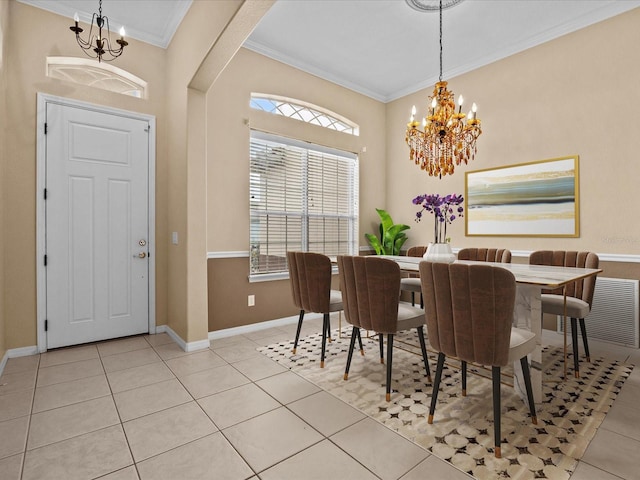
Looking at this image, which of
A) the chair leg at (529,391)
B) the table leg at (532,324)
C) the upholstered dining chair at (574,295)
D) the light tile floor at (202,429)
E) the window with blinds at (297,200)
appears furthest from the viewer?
the window with blinds at (297,200)

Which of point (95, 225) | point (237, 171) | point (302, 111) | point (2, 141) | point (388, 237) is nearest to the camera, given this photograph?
point (2, 141)

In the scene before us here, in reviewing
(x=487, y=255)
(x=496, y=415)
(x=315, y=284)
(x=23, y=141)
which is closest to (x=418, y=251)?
(x=487, y=255)

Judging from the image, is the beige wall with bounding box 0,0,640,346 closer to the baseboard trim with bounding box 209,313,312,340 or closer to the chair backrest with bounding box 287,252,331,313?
the baseboard trim with bounding box 209,313,312,340

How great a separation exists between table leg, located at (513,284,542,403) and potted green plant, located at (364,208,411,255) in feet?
8.87

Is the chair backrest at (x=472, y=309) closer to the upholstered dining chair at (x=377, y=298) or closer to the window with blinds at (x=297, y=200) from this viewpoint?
the upholstered dining chair at (x=377, y=298)

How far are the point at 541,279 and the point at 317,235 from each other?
2869 millimetres

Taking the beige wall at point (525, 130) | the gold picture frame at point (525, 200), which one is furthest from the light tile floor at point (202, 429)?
the gold picture frame at point (525, 200)

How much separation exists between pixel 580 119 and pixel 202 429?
4.44m

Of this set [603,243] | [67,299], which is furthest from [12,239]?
[603,243]

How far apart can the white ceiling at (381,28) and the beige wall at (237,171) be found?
0.29 m

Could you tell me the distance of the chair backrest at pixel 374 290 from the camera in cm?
221

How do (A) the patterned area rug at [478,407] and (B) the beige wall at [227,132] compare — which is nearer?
(A) the patterned area rug at [478,407]

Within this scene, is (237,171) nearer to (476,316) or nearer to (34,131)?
(34,131)

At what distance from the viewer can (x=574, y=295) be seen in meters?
2.89
